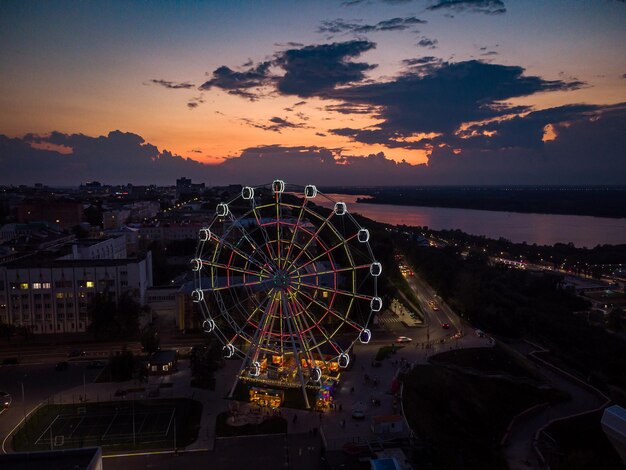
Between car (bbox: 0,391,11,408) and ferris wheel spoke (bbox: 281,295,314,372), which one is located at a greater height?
ferris wheel spoke (bbox: 281,295,314,372)

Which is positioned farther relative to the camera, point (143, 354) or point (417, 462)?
point (143, 354)

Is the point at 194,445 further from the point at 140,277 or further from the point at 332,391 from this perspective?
the point at 140,277

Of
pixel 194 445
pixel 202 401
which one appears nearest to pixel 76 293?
pixel 202 401

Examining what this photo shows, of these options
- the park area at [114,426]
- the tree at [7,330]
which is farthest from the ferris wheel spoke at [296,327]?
the tree at [7,330]

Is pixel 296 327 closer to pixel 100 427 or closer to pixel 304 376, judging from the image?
pixel 304 376

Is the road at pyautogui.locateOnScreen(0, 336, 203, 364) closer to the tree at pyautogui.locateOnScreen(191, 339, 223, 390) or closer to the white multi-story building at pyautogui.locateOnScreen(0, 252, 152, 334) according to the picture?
the white multi-story building at pyautogui.locateOnScreen(0, 252, 152, 334)

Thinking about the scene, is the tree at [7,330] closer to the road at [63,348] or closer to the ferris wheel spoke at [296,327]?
the road at [63,348]

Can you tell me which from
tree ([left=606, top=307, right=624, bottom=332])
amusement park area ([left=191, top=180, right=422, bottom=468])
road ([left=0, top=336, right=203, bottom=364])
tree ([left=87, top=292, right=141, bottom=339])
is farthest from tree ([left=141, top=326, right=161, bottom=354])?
tree ([left=606, top=307, right=624, bottom=332])

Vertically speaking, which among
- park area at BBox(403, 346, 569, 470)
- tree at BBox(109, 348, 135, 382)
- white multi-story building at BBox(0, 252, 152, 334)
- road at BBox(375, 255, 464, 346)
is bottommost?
park area at BBox(403, 346, 569, 470)
